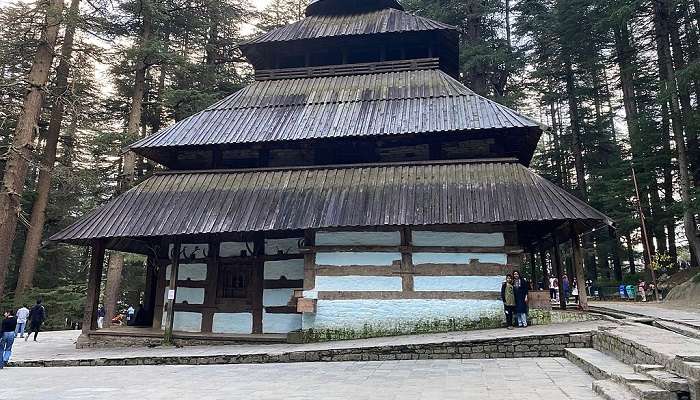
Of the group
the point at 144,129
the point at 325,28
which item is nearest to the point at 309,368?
the point at 325,28

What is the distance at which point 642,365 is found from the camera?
597 cm

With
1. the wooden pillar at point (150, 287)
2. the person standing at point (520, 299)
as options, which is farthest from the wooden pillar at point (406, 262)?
the wooden pillar at point (150, 287)

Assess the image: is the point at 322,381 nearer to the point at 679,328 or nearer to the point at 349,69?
the point at 679,328

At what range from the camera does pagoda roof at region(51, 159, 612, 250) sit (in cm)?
1166

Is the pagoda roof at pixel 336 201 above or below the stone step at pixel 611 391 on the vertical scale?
above

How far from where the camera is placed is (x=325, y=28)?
1808 centimetres

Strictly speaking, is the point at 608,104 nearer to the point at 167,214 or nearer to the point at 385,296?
the point at 385,296

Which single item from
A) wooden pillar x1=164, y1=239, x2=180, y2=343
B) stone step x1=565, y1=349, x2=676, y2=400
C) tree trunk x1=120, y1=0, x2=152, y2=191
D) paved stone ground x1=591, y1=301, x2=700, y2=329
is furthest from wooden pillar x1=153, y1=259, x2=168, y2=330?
paved stone ground x1=591, y1=301, x2=700, y2=329

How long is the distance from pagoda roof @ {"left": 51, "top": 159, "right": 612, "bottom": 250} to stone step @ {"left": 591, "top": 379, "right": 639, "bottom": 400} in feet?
18.0

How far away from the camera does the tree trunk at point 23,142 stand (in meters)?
15.1

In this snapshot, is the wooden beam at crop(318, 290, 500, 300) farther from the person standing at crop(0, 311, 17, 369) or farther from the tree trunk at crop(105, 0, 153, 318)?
the tree trunk at crop(105, 0, 153, 318)

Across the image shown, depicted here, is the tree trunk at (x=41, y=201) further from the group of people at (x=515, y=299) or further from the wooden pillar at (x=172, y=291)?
the group of people at (x=515, y=299)

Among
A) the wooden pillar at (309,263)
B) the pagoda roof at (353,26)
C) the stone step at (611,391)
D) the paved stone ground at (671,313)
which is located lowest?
the stone step at (611,391)

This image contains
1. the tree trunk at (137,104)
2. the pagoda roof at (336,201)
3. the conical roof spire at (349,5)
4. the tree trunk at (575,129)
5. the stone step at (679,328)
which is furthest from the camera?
the tree trunk at (575,129)
